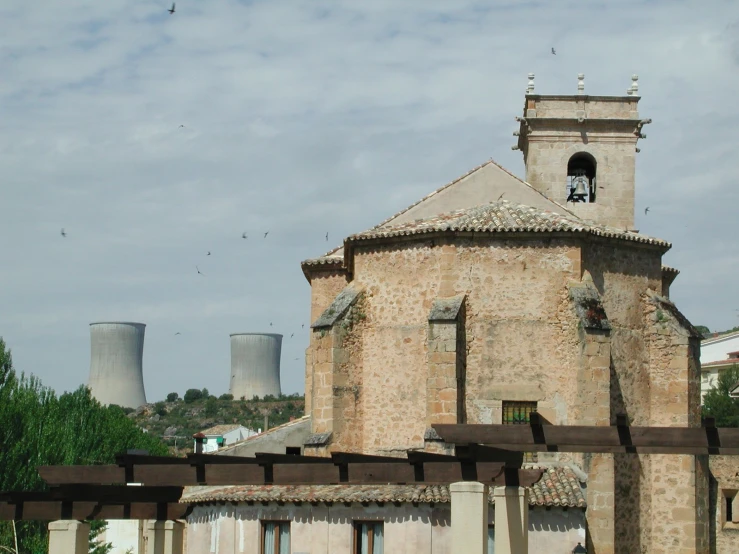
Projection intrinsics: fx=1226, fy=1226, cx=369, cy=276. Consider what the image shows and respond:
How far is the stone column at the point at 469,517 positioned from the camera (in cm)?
1468

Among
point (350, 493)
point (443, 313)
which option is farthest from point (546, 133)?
point (350, 493)

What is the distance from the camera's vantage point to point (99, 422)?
172 feet

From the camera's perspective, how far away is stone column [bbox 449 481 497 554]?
48.2 feet

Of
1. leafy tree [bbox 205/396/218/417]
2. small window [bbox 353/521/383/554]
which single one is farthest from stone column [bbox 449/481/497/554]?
leafy tree [bbox 205/396/218/417]

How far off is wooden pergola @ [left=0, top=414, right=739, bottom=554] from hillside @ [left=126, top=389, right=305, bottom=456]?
9221 centimetres

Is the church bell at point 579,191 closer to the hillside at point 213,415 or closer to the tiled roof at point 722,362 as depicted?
the tiled roof at point 722,362

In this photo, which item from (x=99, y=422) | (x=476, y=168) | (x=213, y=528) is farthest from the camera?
(x=99, y=422)

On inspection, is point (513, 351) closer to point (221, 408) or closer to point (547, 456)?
point (547, 456)

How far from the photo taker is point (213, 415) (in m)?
123

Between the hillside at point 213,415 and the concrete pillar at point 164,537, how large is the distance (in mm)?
88448

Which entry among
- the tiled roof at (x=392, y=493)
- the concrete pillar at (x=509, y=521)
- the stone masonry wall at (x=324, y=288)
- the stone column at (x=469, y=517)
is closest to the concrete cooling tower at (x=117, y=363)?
the stone masonry wall at (x=324, y=288)

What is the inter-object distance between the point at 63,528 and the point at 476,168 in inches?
721

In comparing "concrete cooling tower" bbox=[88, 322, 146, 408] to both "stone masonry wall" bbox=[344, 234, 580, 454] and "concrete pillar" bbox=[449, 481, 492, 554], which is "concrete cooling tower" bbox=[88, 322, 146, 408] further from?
"concrete pillar" bbox=[449, 481, 492, 554]

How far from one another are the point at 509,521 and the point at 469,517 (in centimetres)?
189
